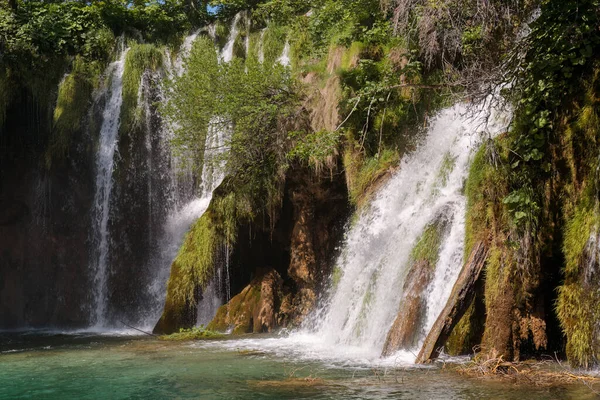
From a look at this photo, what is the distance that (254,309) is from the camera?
15.3 metres

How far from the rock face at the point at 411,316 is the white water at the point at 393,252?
10 centimetres

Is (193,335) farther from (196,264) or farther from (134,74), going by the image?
(134,74)

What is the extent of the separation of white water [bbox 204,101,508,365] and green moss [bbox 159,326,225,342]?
1.20 meters

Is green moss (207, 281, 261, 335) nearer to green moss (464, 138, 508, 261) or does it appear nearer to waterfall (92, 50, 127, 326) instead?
waterfall (92, 50, 127, 326)

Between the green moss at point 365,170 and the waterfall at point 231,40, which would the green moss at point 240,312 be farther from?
the waterfall at point 231,40

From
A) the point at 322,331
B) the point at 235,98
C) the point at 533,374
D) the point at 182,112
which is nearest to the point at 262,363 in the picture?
the point at 322,331

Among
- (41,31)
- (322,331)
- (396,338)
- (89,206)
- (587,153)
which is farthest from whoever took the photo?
(41,31)

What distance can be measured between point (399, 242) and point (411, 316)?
1904 millimetres

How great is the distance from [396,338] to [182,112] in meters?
8.27

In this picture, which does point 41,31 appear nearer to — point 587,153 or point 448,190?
point 448,190

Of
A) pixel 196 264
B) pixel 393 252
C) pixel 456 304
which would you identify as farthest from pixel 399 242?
pixel 196 264

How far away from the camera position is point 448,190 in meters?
11.6

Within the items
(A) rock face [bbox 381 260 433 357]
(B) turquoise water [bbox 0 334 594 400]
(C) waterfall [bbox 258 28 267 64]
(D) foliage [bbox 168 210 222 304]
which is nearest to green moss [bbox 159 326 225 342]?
(B) turquoise water [bbox 0 334 594 400]

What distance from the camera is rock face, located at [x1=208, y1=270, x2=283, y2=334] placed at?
49.3 ft
